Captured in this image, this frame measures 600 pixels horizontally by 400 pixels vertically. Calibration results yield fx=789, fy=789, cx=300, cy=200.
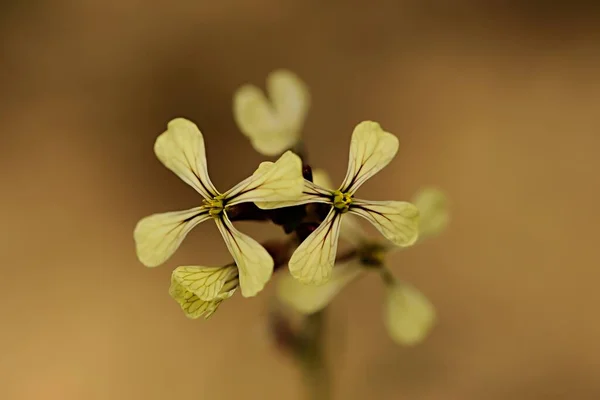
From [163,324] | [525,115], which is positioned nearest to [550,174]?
[525,115]

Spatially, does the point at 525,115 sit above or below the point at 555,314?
above

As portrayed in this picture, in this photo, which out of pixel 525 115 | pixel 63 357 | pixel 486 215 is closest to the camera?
pixel 63 357

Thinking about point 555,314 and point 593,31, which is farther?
point 593,31

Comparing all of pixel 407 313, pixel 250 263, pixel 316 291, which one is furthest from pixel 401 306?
pixel 250 263

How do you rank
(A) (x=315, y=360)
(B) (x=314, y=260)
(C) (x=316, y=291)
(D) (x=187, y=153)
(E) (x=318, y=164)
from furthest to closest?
(E) (x=318, y=164) → (A) (x=315, y=360) → (C) (x=316, y=291) → (D) (x=187, y=153) → (B) (x=314, y=260)

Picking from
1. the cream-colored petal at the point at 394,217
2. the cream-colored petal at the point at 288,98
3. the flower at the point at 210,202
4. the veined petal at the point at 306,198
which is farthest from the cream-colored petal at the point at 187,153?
the cream-colored petal at the point at 288,98

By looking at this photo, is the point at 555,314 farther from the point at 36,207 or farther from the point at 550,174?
the point at 36,207

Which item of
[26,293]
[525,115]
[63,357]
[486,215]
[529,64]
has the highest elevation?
[529,64]

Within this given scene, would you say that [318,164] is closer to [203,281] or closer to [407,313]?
[407,313]
